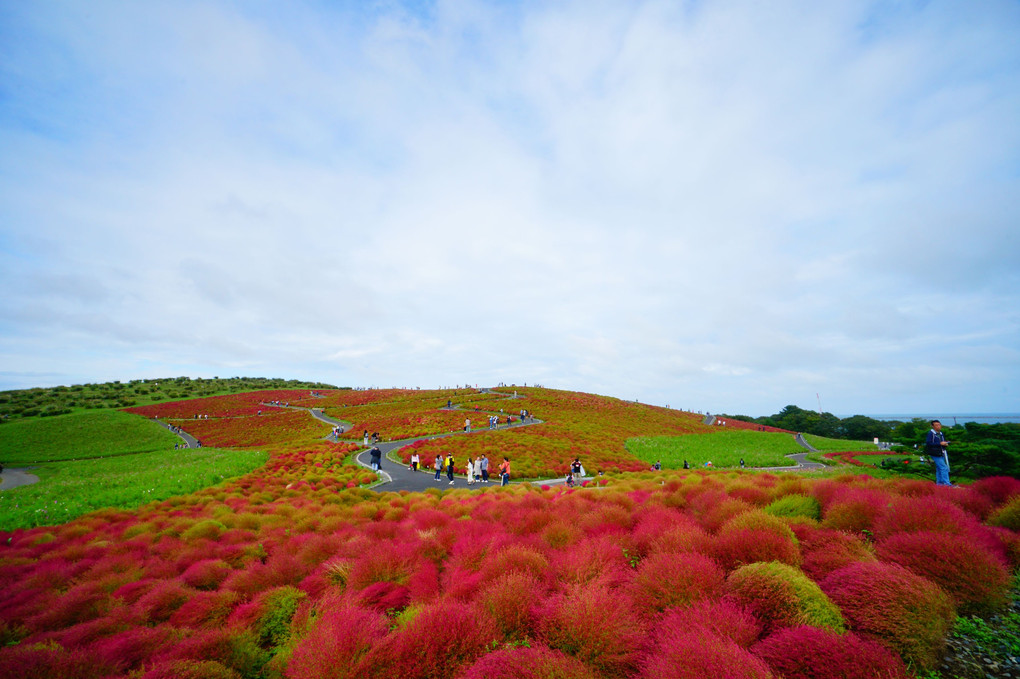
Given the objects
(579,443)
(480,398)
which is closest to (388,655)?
(579,443)

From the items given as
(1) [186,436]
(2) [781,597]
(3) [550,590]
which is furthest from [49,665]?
(1) [186,436]

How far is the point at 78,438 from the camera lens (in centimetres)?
4747

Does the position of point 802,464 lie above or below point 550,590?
below

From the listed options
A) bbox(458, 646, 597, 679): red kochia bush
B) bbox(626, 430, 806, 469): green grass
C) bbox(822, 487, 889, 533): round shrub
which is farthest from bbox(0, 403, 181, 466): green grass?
bbox(822, 487, 889, 533): round shrub

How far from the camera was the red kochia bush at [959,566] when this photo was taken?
13.0 ft

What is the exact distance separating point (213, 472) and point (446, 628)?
89.1 ft

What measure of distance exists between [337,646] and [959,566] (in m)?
6.59

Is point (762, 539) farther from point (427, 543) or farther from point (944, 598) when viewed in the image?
point (427, 543)

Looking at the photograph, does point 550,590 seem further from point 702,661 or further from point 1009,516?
point 1009,516

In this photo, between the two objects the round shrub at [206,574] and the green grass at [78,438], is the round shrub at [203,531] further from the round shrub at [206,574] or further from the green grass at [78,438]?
the green grass at [78,438]

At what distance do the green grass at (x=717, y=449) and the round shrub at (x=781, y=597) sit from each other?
28049 mm

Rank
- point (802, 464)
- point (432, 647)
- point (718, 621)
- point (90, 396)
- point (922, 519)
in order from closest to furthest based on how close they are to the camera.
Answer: point (718, 621)
point (432, 647)
point (922, 519)
point (802, 464)
point (90, 396)

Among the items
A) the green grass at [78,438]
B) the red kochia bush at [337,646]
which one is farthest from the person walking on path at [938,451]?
the green grass at [78,438]

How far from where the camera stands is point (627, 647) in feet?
11.4
